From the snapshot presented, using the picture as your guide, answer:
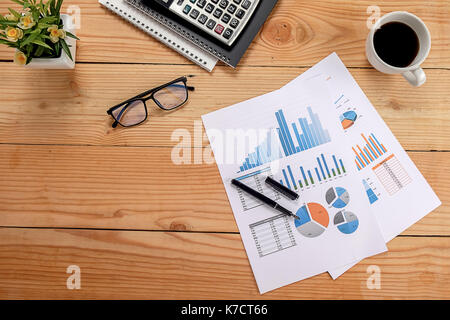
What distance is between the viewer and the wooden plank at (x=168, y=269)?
734 mm

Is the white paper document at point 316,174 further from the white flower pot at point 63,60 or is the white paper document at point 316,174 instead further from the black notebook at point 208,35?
the white flower pot at point 63,60

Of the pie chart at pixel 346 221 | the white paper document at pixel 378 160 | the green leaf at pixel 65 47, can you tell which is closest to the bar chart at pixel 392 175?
the white paper document at pixel 378 160

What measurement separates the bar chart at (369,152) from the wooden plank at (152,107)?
0.17 ft

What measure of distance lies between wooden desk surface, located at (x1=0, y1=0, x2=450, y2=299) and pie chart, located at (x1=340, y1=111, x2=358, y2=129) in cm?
6

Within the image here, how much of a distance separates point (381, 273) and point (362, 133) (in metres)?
0.32

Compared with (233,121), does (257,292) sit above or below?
below

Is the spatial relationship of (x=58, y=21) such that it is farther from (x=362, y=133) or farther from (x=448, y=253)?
(x=448, y=253)

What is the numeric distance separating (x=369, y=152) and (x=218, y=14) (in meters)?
0.46

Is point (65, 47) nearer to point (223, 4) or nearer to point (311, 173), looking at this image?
point (223, 4)

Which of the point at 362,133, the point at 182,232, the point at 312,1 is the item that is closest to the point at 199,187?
the point at 182,232

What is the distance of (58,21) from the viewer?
0.68 meters
